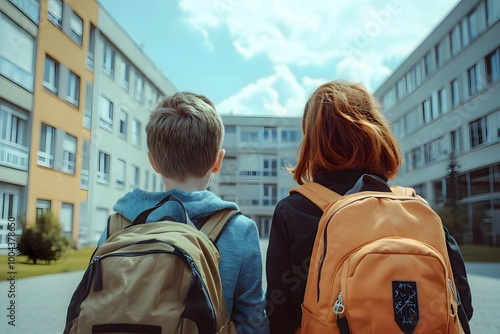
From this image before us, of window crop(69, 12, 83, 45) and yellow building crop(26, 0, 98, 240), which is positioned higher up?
window crop(69, 12, 83, 45)

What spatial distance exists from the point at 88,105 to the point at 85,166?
333 mm

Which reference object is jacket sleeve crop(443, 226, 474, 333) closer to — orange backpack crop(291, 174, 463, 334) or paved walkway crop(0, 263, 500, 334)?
orange backpack crop(291, 174, 463, 334)

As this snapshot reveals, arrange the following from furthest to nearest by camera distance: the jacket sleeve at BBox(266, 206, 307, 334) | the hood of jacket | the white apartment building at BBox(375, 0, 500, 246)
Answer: the white apartment building at BBox(375, 0, 500, 246) → the jacket sleeve at BBox(266, 206, 307, 334) → the hood of jacket

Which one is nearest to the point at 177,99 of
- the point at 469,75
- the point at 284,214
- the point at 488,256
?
the point at 284,214

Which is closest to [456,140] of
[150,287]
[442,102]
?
[442,102]

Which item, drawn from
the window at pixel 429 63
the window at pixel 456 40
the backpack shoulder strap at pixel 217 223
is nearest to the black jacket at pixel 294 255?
the backpack shoulder strap at pixel 217 223

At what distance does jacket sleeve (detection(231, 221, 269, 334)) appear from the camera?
3.95 ft

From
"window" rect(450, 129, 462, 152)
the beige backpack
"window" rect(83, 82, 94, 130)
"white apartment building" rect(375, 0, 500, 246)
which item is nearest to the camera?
the beige backpack

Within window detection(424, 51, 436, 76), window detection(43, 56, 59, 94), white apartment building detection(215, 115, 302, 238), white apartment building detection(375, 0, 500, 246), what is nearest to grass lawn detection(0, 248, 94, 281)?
window detection(43, 56, 59, 94)

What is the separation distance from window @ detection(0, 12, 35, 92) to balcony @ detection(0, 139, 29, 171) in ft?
0.77

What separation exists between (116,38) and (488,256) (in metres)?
2.68

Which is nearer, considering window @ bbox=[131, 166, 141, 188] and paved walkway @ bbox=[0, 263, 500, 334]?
paved walkway @ bbox=[0, 263, 500, 334]

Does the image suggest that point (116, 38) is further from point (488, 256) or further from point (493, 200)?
point (488, 256)

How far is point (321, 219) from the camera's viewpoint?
45.7 inches
